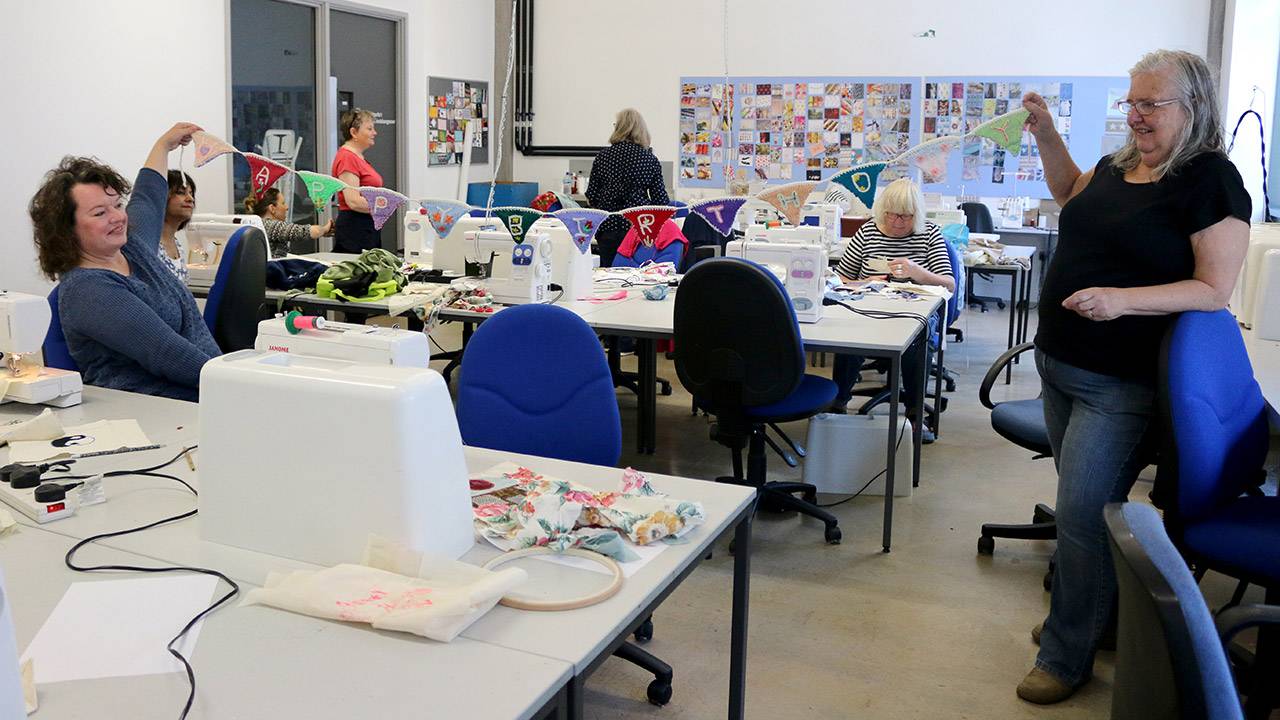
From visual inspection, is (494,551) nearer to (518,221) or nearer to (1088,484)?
(1088,484)

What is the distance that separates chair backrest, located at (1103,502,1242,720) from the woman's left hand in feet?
3.49

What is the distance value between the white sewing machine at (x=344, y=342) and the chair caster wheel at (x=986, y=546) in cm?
226

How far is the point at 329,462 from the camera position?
154 cm

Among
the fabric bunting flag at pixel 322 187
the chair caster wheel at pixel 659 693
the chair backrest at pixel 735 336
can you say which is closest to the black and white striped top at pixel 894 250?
the chair backrest at pixel 735 336

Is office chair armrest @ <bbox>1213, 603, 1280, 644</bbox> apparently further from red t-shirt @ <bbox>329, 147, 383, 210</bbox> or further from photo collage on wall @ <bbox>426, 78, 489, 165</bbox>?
photo collage on wall @ <bbox>426, 78, 489, 165</bbox>

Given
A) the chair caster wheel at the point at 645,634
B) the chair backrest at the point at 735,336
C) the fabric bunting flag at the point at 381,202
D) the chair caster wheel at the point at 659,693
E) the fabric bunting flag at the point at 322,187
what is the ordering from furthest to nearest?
the fabric bunting flag at the point at 381,202, the fabric bunting flag at the point at 322,187, the chair backrest at the point at 735,336, the chair caster wheel at the point at 645,634, the chair caster wheel at the point at 659,693

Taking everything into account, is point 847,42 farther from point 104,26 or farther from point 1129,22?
point 104,26

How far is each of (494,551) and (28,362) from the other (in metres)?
1.41

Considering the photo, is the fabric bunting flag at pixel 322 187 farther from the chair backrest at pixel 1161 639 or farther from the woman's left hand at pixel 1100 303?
the chair backrest at pixel 1161 639

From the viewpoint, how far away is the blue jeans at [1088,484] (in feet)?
7.79

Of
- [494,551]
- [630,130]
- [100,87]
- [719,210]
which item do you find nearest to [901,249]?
[719,210]

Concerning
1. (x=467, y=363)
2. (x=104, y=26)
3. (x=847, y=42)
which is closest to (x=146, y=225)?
(x=467, y=363)

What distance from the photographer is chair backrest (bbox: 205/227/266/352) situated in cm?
384

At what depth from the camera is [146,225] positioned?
3.01 metres
